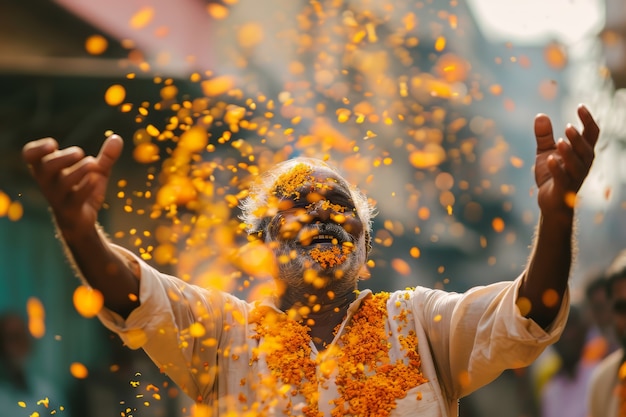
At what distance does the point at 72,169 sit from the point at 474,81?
38.5 feet

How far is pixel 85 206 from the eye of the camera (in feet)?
9.16

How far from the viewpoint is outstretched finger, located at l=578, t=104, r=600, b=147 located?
2.65 meters

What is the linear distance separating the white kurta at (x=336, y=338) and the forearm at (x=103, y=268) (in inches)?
1.7

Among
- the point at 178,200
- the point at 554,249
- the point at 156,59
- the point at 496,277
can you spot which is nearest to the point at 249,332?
the point at 554,249

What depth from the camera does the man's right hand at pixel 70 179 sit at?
266 cm

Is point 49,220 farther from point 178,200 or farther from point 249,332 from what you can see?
point 249,332

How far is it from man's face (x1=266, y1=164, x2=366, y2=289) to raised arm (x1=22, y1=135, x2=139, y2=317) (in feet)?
2.87

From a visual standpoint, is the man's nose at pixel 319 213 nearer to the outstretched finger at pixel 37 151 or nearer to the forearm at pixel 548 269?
the forearm at pixel 548 269

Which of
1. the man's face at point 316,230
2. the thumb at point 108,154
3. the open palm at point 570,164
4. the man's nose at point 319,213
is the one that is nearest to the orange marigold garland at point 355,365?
the man's face at point 316,230

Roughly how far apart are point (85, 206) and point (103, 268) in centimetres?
25

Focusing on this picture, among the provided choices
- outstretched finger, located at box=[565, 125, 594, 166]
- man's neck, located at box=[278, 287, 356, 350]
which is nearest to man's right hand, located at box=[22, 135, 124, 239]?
man's neck, located at box=[278, 287, 356, 350]

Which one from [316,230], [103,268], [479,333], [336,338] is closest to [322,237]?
[316,230]

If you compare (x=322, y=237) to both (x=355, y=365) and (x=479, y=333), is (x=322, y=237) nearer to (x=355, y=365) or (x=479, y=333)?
(x=355, y=365)

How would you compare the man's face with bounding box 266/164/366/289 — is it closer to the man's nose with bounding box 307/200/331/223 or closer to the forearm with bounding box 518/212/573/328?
the man's nose with bounding box 307/200/331/223
